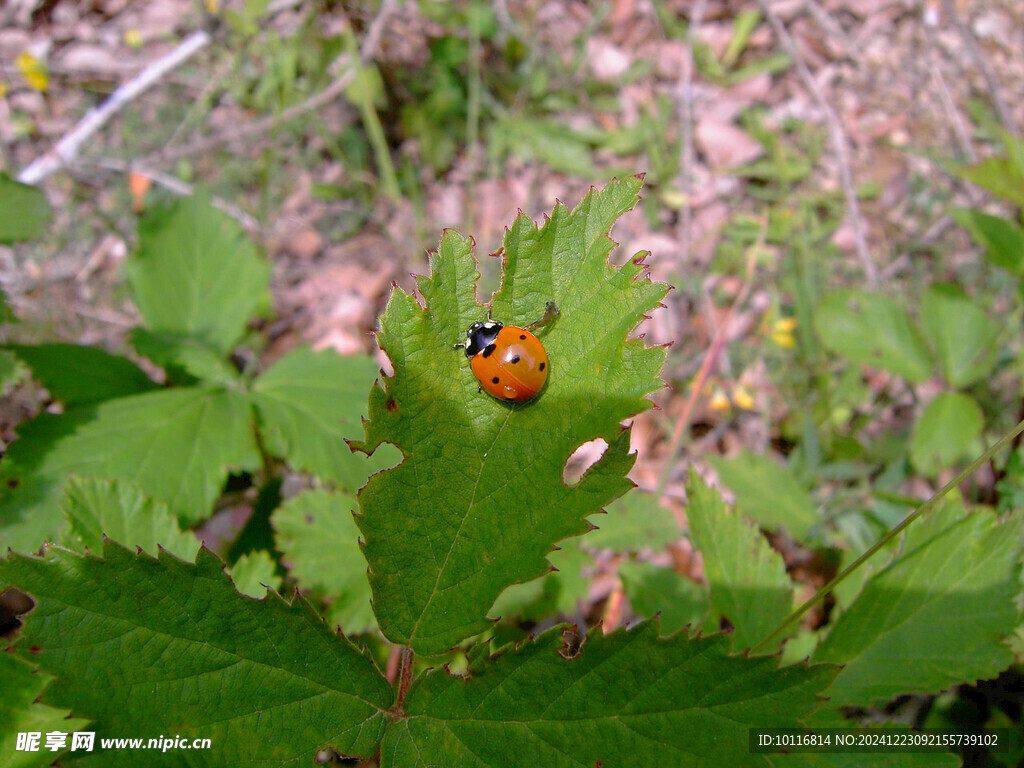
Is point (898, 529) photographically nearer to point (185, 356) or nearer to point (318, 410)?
point (318, 410)

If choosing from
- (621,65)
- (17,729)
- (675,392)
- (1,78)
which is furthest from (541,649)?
(1,78)

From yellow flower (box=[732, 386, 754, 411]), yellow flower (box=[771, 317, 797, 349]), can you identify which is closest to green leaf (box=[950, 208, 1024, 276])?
yellow flower (box=[771, 317, 797, 349])

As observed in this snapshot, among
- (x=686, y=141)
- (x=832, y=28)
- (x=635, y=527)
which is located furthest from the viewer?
(x=832, y=28)

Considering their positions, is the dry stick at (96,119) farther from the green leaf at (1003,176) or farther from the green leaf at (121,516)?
the green leaf at (1003,176)

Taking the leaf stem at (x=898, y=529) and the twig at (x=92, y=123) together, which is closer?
the leaf stem at (x=898, y=529)

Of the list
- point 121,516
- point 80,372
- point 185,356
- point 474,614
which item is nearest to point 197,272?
point 185,356

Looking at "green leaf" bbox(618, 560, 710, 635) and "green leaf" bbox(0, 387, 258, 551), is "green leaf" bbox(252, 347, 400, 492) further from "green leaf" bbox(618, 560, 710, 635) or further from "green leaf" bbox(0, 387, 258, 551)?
"green leaf" bbox(618, 560, 710, 635)

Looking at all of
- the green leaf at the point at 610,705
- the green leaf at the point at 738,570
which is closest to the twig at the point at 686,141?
the green leaf at the point at 738,570
